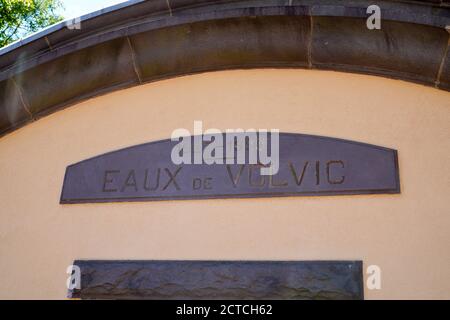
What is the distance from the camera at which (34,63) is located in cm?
427

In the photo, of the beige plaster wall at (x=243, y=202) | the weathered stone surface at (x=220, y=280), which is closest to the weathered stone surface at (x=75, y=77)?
the beige plaster wall at (x=243, y=202)

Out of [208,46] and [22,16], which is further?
[22,16]

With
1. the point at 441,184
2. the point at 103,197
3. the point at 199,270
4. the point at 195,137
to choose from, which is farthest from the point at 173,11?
the point at 441,184

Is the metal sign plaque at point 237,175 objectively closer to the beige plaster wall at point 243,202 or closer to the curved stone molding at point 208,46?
the beige plaster wall at point 243,202

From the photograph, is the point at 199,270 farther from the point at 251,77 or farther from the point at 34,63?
the point at 34,63

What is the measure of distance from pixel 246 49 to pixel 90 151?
1609 mm

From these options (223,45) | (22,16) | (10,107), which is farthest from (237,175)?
(22,16)

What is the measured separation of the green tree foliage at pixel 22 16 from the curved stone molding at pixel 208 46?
717 cm

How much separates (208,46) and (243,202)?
1498mm

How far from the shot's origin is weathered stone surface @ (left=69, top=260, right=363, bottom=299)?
3125 mm

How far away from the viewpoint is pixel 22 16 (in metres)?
11.1

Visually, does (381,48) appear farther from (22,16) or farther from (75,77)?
(22,16)

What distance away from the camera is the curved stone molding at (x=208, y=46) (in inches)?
145
